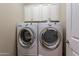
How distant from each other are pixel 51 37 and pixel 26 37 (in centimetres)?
49

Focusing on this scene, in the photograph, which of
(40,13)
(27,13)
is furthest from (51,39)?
(27,13)

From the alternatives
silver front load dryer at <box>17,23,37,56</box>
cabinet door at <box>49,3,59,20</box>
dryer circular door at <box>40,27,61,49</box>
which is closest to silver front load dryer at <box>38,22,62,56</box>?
dryer circular door at <box>40,27,61,49</box>

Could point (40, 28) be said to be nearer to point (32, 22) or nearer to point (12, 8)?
point (32, 22)

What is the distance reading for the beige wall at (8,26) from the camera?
2604 mm

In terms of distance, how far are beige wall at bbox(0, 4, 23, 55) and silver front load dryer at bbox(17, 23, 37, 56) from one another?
0.13 m

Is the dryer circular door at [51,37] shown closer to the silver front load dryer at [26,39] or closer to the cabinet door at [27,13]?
the silver front load dryer at [26,39]

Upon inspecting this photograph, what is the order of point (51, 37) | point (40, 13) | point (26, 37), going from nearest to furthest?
1. point (51, 37)
2. point (26, 37)
3. point (40, 13)

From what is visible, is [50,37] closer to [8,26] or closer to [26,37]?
[26,37]

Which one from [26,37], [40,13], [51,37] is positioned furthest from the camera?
[40,13]

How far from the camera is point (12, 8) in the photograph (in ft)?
8.54

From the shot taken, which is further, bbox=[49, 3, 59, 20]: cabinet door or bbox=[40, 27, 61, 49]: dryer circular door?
bbox=[49, 3, 59, 20]: cabinet door

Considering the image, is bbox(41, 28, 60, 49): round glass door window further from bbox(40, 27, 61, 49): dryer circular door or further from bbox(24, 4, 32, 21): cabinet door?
bbox(24, 4, 32, 21): cabinet door

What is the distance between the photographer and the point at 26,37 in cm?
257

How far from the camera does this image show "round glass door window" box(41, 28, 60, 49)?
7.98ft
